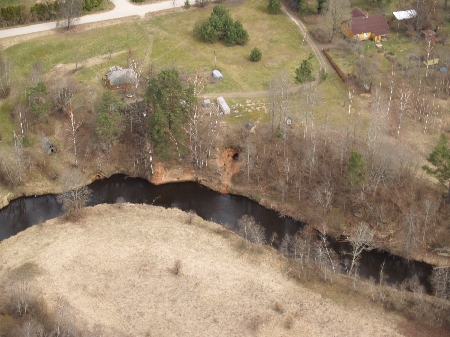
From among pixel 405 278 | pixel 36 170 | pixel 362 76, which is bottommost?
pixel 405 278

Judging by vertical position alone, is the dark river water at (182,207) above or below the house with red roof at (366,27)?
below

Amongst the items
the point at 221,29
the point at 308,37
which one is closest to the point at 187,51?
the point at 221,29

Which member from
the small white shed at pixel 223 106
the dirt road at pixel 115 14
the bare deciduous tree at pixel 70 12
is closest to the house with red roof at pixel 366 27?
the small white shed at pixel 223 106

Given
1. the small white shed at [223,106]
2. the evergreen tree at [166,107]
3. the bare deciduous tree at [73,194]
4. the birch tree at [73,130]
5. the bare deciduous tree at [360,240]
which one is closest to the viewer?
the bare deciduous tree at [360,240]

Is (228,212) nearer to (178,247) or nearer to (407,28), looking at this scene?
(178,247)

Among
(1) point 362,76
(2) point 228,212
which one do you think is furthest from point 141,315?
(1) point 362,76

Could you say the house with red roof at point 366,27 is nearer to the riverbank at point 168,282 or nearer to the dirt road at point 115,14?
the dirt road at point 115,14

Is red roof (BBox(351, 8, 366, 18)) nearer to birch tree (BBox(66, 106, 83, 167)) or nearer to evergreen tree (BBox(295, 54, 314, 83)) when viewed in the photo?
evergreen tree (BBox(295, 54, 314, 83))
